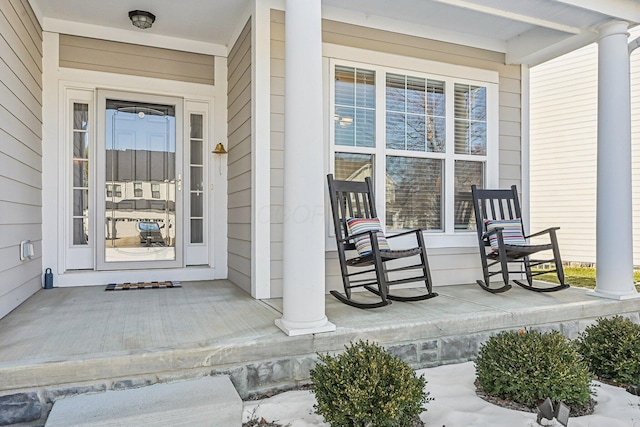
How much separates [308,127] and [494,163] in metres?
2.82

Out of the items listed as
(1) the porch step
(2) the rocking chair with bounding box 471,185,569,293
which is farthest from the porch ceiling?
(1) the porch step

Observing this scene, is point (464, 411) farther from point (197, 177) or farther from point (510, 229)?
point (197, 177)

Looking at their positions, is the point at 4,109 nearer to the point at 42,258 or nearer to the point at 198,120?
the point at 42,258

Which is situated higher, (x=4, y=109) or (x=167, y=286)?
(x=4, y=109)

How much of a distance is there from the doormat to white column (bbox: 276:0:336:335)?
197 cm

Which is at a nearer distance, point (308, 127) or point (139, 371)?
point (139, 371)

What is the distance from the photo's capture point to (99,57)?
14.0 ft

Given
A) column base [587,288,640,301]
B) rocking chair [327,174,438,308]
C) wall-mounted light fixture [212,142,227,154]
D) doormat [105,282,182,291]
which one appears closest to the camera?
rocking chair [327,174,438,308]

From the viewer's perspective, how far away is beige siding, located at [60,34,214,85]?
13.8 feet

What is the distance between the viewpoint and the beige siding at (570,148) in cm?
746

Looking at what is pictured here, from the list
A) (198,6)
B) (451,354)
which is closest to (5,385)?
(451,354)

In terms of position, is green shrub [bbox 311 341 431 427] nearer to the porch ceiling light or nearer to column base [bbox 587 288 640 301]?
column base [bbox 587 288 640 301]

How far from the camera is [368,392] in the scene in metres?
1.87

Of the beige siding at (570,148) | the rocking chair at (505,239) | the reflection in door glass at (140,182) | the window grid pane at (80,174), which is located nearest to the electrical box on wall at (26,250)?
the window grid pane at (80,174)
